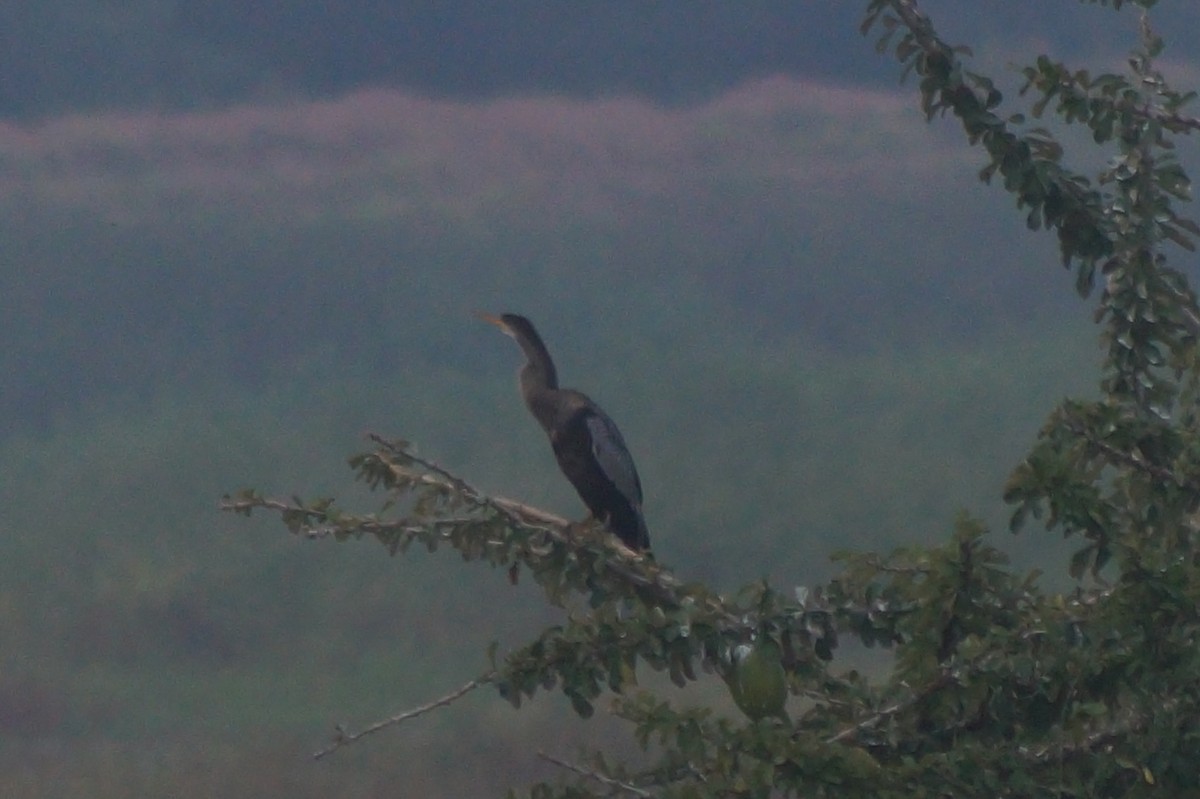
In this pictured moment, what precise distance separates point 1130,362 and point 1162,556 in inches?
48.5

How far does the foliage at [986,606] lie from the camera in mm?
3682

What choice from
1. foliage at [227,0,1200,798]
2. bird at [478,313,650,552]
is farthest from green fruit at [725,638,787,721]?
bird at [478,313,650,552]

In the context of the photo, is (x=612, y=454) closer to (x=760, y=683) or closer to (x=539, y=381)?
(x=539, y=381)

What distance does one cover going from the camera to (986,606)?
3.97 m

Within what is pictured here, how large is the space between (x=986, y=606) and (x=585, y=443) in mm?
4414

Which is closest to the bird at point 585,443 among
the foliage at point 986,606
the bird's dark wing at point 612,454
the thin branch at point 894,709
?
the bird's dark wing at point 612,454

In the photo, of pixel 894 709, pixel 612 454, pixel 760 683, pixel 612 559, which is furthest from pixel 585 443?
pixel 894 709

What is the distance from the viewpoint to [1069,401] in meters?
3.65

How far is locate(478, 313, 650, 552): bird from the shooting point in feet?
27.0

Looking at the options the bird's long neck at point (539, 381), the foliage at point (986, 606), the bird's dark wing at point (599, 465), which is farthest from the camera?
the bird's long neck at point (539, 381)

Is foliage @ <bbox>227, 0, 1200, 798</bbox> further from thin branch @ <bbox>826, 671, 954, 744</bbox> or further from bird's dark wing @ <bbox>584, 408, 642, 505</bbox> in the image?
bird's dark wing @ <bbox>584, 408, 642, 505</bbox>

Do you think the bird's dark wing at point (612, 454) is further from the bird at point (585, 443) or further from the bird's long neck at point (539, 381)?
the bird's long neck at point (539, 381)

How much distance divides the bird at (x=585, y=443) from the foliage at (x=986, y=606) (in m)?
3.00

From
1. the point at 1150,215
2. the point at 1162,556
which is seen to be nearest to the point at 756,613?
the point at 1162,556
